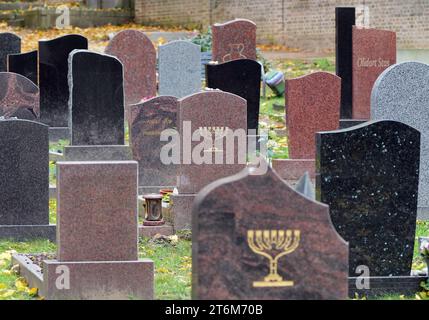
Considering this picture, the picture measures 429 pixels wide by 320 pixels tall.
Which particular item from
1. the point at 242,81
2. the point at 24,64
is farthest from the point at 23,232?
the point at 24,64

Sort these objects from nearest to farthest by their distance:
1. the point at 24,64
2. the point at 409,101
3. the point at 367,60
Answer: the point at 409,101 → the point at 367,60 → the point at 24,64

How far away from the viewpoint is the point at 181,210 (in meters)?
12.5

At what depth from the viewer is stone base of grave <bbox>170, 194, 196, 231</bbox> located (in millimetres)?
12492

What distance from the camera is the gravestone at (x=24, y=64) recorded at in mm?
18969

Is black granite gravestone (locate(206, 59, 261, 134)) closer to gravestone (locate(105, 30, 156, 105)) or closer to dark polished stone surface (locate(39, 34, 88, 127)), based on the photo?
dark polished stone surface (locate(39, 34, 88, 127))

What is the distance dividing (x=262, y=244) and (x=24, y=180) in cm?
468

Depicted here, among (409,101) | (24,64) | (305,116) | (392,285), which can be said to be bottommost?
(392,285)

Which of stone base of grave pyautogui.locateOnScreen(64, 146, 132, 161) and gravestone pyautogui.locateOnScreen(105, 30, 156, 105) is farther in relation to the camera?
gravestone pyautogui.locateOnScreen(105, 30, 156, 105)

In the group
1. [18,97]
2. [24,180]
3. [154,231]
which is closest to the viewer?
[24,180]

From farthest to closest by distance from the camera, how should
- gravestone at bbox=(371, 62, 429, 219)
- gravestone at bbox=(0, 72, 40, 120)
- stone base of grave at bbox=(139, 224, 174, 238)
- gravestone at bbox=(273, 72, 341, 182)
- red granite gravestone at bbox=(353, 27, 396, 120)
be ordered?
red granite gravestone at bbox=(353, 27, 396, 120)
gravestone at bbox=(0, 72, 40, 120)
gravestone at bbox=(273, 72, 341, 182)
gravestone at bbox=(371, 62, 429, 219)
stone base of grave at bbox=(139, 224, 174, 238)

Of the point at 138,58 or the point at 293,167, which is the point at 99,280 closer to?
the point at 293,167

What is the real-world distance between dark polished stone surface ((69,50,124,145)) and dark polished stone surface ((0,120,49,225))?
3.44 metres

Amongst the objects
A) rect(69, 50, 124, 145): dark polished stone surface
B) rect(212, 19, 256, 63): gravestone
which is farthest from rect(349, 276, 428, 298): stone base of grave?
rect(212, 19, 256, 63): gravestone
